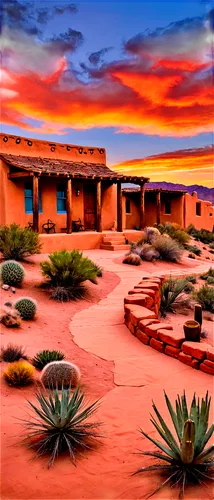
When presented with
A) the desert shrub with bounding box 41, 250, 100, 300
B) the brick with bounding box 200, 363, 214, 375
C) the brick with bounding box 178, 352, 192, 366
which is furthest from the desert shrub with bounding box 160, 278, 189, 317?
the brick with bounding box 200, 363, 214, 375

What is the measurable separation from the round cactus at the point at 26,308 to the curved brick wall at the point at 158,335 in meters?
1.75

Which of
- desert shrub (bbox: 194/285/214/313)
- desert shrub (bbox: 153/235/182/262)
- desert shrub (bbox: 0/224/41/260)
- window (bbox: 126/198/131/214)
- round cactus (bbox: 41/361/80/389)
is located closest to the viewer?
round cactus (bbox: 41/361/80/389)

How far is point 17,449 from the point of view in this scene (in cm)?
358

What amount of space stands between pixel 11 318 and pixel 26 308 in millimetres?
598

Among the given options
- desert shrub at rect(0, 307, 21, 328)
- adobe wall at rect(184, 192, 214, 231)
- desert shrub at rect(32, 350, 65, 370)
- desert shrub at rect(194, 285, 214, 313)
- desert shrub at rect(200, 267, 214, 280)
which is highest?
adobe wall at rect(184, 192, 214, 231)

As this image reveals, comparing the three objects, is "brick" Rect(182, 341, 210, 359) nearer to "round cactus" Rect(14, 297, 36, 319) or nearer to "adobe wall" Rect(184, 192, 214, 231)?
"round cactus" Rect(14, 297, 36, 319)

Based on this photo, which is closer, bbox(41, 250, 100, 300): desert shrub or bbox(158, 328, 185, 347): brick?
bbox(158, 328, 185, 347): brick

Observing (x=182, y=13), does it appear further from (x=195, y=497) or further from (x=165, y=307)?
(x=195, y=497)

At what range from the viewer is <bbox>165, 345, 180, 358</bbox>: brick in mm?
6078

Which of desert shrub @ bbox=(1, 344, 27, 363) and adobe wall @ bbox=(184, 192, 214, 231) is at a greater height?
adobe wall @ bbox=(184, 192, 214, 231)

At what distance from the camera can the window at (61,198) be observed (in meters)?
19.8

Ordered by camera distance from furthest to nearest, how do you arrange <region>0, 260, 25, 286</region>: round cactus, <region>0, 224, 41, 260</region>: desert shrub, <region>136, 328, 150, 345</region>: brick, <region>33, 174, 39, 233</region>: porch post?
1. <region>33, 174, 39, 233</region>: porch post
2. <region>0, 224, 41, 260</region>: desert shrub
3. <region>0, 260, 25, 286</region>: round cactus
4. <region>136, 328, 150, 345</region>: brick

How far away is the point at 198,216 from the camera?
2867 cm

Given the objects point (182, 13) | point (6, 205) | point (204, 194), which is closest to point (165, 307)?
point (182, 13)
